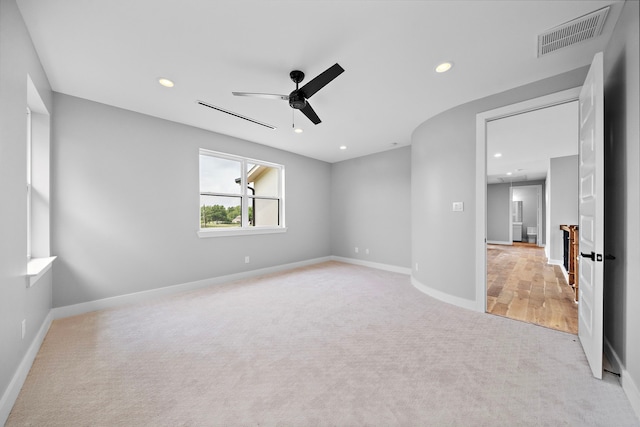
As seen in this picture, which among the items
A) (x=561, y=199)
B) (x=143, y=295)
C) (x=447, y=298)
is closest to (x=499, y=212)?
(x=561, y=199)

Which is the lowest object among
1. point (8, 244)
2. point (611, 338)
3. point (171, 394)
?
point (171, 394)

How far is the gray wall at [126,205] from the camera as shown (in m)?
2.87

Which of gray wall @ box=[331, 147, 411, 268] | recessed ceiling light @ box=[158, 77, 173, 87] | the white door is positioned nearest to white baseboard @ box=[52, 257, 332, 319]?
gray wall @ box=[331, 147, 411, 268]

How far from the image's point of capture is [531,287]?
394 centimetres

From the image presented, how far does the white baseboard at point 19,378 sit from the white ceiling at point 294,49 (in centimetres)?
251

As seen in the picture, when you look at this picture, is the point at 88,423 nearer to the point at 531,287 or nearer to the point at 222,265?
the point at 222,265

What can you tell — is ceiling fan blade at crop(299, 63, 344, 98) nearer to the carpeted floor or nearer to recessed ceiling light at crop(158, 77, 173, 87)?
recessed ceiling light at crop(158, 77, 173, 87)

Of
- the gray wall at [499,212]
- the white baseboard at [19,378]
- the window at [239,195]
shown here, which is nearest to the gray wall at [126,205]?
the window at [239,195]

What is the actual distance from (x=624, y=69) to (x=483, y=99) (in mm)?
1312

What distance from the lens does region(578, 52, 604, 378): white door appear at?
5.58 ft

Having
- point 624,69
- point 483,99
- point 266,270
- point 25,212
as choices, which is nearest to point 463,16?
point 624,69

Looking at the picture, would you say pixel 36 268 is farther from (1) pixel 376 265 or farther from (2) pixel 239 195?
(1) pixel 376 265

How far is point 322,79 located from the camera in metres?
2.06

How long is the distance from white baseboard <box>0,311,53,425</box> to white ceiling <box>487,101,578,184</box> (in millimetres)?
5564
